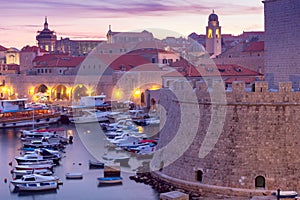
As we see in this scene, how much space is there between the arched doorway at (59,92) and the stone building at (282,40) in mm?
20495

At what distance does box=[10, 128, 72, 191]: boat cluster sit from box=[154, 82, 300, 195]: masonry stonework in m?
4.21

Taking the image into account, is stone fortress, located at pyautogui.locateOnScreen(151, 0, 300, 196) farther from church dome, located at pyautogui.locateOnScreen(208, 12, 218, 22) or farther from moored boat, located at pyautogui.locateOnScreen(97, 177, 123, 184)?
church dome, located at pyautogui.locateOnScreen(208, 12, 218, 22)

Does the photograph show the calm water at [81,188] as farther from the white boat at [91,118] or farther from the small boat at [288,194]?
the white boat at [91,118]

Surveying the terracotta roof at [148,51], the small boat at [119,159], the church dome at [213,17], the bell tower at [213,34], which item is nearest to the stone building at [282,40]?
the small boat at [119,159]

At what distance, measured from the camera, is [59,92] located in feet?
117

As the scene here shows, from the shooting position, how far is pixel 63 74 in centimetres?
3578

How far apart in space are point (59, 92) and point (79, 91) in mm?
1934

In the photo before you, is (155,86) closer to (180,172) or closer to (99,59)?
(99,59)

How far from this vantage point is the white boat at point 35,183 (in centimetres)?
1294

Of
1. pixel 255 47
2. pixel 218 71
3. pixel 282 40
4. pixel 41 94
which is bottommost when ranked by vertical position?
pixel 41 94

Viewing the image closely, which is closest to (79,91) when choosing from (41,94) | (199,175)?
(41,94)

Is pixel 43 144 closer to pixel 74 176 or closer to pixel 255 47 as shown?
pixel 74 176

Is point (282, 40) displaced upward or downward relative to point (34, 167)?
upward

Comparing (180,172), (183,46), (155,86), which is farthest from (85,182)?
(183,46)
